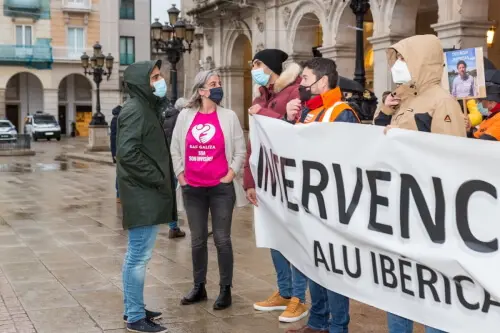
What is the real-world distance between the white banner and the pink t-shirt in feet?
2.45

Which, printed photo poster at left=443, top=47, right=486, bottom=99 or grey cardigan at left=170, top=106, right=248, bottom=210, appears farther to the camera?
printed photo poster at left=443, top=47, right=486, bottom=99

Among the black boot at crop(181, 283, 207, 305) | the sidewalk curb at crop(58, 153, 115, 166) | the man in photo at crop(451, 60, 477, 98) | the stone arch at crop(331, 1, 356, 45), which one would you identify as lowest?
the sidewalk curb at crop(58, 153, 115, 166)

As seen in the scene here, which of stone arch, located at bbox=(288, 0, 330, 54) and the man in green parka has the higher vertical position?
stone arch, located at bbox=(288, 0, 330, 54)

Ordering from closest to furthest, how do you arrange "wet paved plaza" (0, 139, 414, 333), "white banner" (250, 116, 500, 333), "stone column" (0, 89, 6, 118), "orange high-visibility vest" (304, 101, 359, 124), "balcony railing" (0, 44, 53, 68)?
"white banner" (250, 116, 500, 333) → "orange high-visibility vest" (304, 101, 359, 124) → "wet paved plaza" (0, 139, 414, 333) → "balcony railing" (0, 44, 53, 68) → "stone column" (0, 89, 6, 118)

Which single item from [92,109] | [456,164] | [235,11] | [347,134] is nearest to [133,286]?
[347,134]

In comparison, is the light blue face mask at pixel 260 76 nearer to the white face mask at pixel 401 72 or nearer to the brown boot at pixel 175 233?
the white face mask at pixel 401 72

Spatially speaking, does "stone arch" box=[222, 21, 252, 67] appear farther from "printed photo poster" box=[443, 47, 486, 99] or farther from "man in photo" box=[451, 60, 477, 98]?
"man in photo" box=[451, 60, 477, 98]

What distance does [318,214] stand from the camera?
4641 millimetres

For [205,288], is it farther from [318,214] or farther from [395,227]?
[395,227]

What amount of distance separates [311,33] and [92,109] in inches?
Answer: 1319

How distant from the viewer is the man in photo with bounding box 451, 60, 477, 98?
20.0ft

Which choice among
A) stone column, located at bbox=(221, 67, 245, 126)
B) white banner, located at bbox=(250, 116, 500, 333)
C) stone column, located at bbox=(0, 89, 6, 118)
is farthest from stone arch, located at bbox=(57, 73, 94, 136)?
white banner, located at bbox=(250, 116, 500, 333)

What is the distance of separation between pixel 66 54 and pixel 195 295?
49065mm

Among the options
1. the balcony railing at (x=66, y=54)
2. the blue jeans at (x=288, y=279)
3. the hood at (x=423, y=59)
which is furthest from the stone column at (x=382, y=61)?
the balcony railing at (x=66, y=54)
